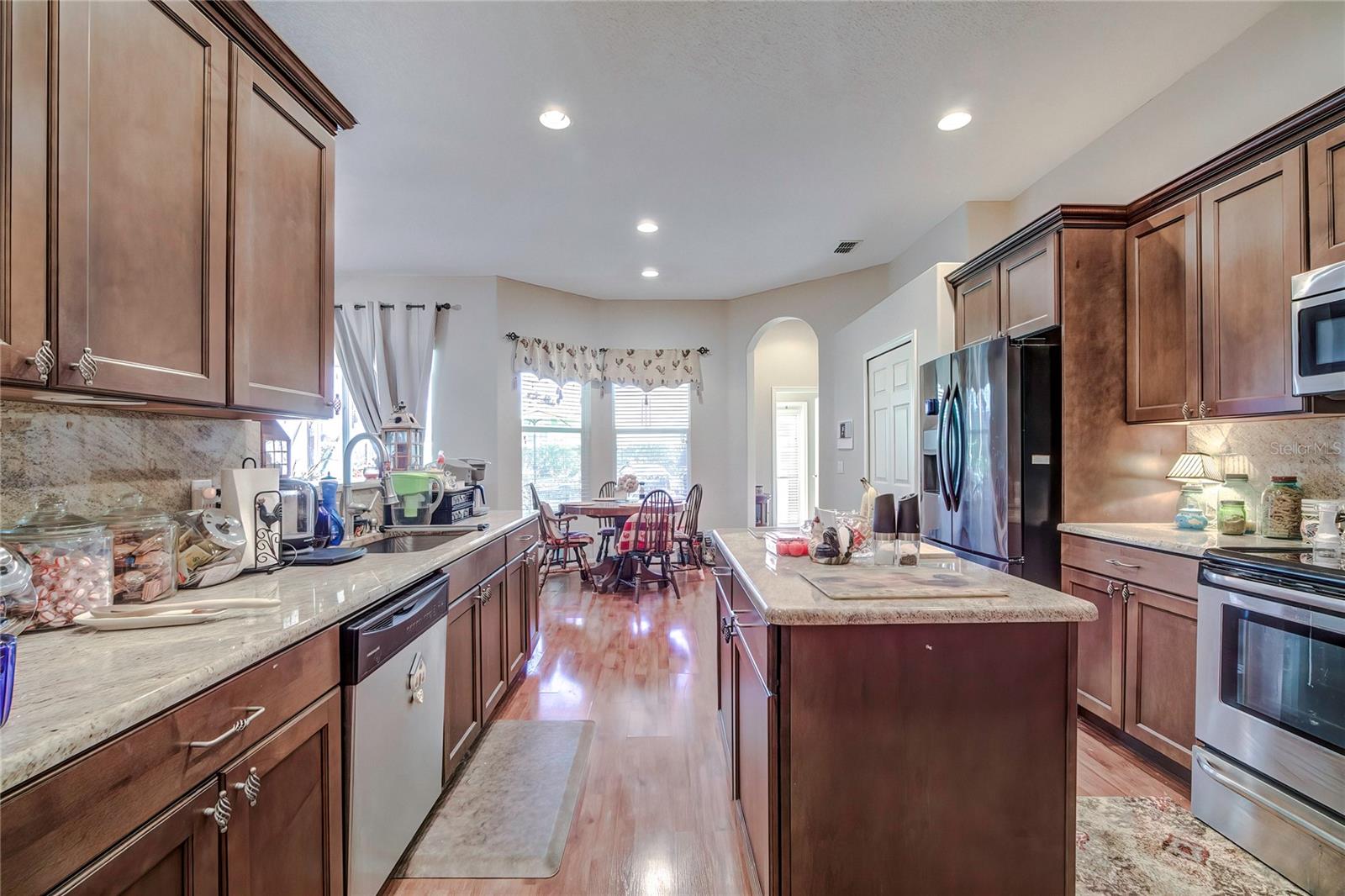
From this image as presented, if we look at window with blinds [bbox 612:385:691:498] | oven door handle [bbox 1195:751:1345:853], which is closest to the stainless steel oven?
oven door handle [bbox 1195:751:1345:853]

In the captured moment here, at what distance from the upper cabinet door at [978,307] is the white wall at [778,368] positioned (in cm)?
388

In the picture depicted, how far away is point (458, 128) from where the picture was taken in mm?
2787

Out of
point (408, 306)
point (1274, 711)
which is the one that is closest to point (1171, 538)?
point (1274, 711)

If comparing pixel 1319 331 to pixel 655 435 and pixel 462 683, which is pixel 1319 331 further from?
pixel 655 435

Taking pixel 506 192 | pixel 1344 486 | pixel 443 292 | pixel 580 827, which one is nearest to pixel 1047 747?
pixel 580 827

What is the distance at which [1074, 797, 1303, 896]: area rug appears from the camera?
63.2 inches

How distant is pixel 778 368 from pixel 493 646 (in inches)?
223

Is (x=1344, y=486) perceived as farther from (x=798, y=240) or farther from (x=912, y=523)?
(x=798, y=240)

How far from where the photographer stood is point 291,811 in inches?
44.8

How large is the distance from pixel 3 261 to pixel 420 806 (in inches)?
65.8

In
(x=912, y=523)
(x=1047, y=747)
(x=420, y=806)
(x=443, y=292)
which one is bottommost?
(x=420, y=806)

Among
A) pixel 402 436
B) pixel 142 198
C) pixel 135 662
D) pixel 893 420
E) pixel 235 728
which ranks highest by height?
pixel 142 198

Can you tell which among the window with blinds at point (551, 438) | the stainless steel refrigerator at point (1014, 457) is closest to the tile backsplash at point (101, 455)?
the stainless steel refrigerator at point (1014, 457)

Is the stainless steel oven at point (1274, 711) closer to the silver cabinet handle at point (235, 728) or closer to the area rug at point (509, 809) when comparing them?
the area rug at point (509, 809)
